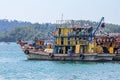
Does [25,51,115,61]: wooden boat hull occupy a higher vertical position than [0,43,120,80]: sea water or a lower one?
higher

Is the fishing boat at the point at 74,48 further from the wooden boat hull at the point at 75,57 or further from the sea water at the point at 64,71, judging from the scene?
the sea water at the point at 64,71

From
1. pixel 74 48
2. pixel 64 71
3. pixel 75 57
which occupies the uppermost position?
pixel 74 48

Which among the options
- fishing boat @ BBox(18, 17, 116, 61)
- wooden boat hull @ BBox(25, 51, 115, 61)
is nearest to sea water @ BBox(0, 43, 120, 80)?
wooden boat hull @ BBox(25, 51, 115, 61)

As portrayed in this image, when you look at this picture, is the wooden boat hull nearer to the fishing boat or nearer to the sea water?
the fishing boat

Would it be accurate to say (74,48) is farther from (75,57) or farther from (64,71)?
(64,71)

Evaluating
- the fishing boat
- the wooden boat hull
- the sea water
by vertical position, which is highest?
the fishing boat

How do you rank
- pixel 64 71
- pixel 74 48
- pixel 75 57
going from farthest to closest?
pixel 74 48, pixel 75 57, pixel 64 71

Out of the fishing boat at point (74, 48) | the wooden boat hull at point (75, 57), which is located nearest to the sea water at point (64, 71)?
the wooden boat hull at point (75, 57)

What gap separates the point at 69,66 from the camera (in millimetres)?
76500

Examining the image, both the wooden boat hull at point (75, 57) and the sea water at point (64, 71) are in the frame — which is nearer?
the sea water at point (64, 71)

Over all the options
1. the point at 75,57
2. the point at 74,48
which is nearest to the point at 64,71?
the point at 75,57

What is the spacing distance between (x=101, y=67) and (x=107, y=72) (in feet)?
25.0

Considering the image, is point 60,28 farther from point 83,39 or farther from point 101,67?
point 101,67

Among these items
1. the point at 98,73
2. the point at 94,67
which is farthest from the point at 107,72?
the point at 94,67
